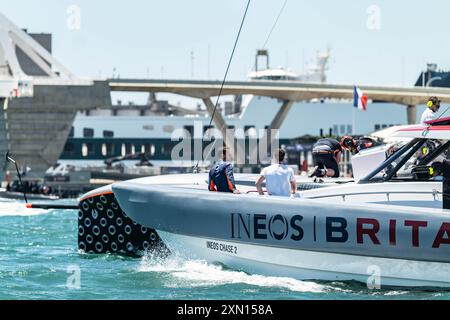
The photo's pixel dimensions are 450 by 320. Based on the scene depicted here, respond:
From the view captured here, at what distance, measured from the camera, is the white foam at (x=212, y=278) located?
13133 millimetres

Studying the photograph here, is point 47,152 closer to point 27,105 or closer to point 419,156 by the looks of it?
point 27,105

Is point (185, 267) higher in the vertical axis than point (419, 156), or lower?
lower

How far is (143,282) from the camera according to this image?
45.6 ft

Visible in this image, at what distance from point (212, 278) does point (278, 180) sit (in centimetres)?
141

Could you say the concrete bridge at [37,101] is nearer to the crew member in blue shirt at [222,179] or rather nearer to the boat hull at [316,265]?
the crew member in blue shirt at [222,179]

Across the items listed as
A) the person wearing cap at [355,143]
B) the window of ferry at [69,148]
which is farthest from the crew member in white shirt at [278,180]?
the window of ferry at [69,148]

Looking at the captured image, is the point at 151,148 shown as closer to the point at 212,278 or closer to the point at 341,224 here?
the point at 212,278

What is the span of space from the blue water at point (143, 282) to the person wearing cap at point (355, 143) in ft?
10.9

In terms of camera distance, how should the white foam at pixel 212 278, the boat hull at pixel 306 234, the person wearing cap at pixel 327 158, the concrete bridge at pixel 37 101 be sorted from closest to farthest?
the boat hull at pixel 306 234 < the white foam at pixel 212 278 < the person wearing cap at pixel 327 158 < the concrete bridge at pixel 37 101

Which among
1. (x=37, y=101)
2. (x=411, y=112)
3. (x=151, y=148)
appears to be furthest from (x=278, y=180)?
(x=151, y=148)
